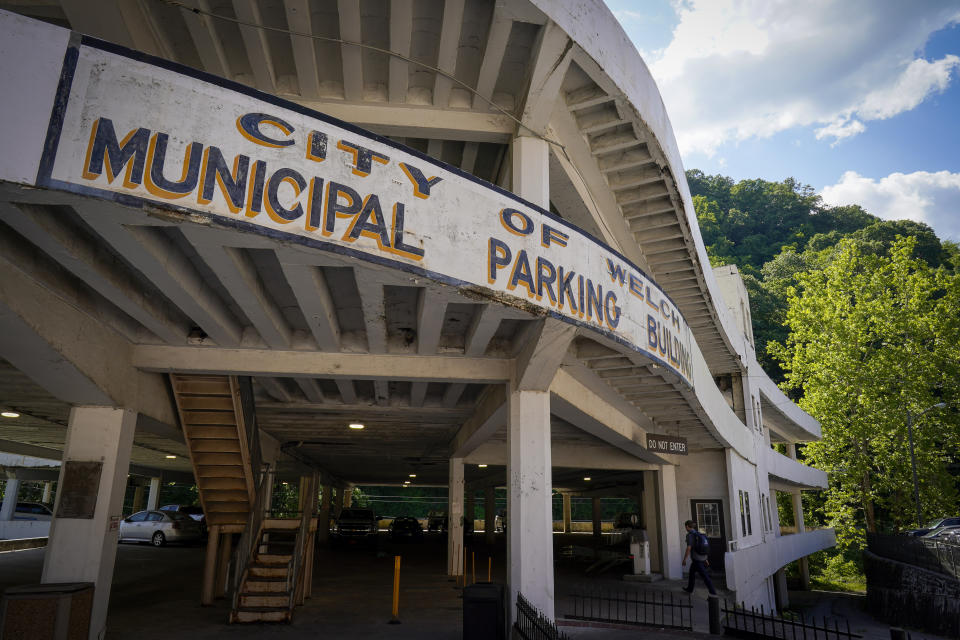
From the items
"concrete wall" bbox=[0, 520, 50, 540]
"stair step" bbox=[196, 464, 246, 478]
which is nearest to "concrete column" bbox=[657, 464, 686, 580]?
"stair step" bbox=[196, 464, 246, 478]

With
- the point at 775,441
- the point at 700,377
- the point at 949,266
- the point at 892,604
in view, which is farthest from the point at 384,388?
the point at 949,266

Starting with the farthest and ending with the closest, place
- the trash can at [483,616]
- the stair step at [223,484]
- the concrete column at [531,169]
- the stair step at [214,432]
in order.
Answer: the stair step at [223,484]
the stair step at [214,432]
the concrete column at [531,169]
the trash can at [483,616]

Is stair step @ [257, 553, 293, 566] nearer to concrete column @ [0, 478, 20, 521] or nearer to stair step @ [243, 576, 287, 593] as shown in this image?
stair step @ [243, 576, 287, 593]

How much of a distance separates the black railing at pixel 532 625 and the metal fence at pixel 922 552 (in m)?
19.2

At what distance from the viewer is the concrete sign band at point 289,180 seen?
5.44 m

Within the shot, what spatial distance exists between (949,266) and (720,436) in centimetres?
6002

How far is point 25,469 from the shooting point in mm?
31234

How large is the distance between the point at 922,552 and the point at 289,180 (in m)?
27.6

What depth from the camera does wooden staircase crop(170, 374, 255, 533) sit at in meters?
11.3

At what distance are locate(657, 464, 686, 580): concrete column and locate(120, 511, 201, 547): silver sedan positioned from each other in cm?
2191

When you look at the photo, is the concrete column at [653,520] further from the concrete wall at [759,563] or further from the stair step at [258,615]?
the stair step at [258,615]

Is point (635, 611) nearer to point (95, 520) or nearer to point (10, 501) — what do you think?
point (95, 520)

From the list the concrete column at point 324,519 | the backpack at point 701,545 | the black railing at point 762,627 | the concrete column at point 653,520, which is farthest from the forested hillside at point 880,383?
the concrete column at point 324,519

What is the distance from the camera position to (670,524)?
2186 cm
